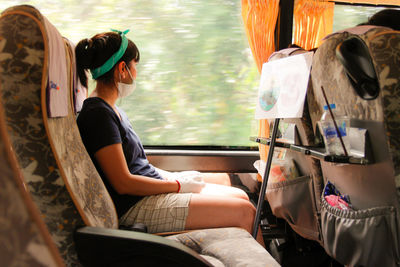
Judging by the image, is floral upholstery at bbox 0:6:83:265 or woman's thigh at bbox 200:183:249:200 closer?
floral upholstery at bbox 0:6:83:265

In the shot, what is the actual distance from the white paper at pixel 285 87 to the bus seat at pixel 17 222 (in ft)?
3.81

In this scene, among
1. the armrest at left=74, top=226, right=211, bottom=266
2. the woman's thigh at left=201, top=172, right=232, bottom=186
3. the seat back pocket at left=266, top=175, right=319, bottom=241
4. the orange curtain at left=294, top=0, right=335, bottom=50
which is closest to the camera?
the armrest at left=74, top=226, right=211, bottom=266

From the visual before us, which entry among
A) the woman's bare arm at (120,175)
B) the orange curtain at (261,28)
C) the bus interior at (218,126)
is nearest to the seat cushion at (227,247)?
the bus interior at (218,126)

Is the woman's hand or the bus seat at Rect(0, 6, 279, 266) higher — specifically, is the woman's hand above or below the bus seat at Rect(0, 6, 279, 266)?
below

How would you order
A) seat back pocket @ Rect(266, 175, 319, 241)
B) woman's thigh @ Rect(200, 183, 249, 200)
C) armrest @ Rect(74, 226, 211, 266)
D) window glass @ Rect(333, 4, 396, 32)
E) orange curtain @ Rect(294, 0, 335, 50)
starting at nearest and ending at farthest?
armrest @ Rect(74, 226, 211, 266) → seat back pocket @ Rect(266, 175, 319, 241) → woman's thigh @ Rect(200, 183, 249, 200) → orange curtain @ Rect(294, 0, 335, 50) → window glass @ Rect(333, 4, 396, 32)

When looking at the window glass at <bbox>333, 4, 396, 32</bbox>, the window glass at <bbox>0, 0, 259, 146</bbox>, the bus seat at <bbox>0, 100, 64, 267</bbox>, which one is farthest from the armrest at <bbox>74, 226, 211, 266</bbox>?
the window glass at <bbox>333, 4, 396, 32</bbox>

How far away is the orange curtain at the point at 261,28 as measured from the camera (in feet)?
7.92

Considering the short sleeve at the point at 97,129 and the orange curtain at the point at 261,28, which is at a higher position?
the orange curtain at the point at 261,28

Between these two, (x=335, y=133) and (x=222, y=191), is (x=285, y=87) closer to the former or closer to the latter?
(x=335, y=133)

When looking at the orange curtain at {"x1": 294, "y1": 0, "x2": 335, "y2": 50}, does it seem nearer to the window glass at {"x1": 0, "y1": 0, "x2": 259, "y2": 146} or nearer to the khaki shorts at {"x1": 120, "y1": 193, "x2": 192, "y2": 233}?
the window glass at {"x1": 0, "y1": 0, "x2": 259, "y2": 146}

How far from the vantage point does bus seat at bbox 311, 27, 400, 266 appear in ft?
3.30

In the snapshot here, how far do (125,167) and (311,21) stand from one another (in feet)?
6.69

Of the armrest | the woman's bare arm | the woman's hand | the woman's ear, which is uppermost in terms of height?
the woman's ear

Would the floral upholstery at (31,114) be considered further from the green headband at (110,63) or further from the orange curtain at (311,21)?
the orange curtain at (311,21)
